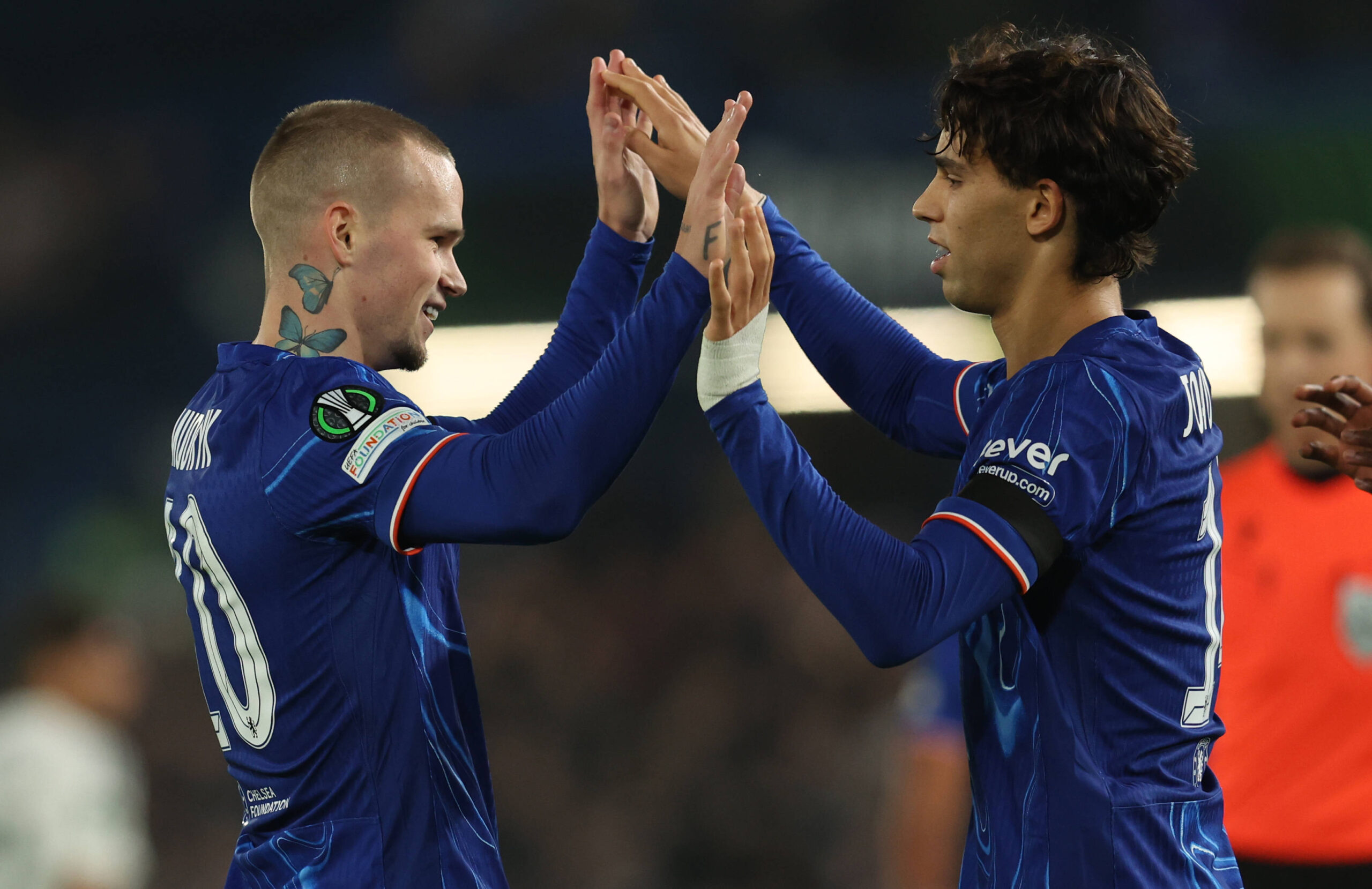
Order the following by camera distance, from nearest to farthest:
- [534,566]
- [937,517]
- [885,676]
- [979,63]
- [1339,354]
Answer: [937,517]
[979,63]
[1339,354]
[885,676]
[534,566]

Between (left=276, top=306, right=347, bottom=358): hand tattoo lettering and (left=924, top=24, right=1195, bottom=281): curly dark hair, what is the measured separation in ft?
3.38

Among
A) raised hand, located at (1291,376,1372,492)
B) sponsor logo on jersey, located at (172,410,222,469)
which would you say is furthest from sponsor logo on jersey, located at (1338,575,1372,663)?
sponsor logo on jersey, located at (172,410,222,469)

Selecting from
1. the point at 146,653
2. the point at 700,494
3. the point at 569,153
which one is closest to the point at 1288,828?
the point at 700,494

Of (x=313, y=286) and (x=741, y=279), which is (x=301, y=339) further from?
(x=741, y=279)

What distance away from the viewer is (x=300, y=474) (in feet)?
5.68

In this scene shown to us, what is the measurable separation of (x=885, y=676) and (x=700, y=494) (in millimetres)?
1492

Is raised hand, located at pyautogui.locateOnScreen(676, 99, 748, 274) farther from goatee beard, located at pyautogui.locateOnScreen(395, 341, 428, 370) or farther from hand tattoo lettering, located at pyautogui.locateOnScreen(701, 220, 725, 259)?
goatee beard, located at pyautogui.locateOnScreen(395, 341, 428, 370)

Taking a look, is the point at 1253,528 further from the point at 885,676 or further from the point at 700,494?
the point at 700,494

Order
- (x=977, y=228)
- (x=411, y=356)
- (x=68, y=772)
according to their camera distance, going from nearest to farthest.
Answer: (x=977, y=228) → (x=411, y=356) → (x=68, y=772)

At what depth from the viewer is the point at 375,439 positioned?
67.9 inches

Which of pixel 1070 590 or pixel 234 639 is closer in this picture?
pixel 1070 590

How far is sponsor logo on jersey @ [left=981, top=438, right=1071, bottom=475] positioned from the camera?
1625 mm

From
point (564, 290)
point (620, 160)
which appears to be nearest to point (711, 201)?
point (620, 160)

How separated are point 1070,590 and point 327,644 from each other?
1040mm
